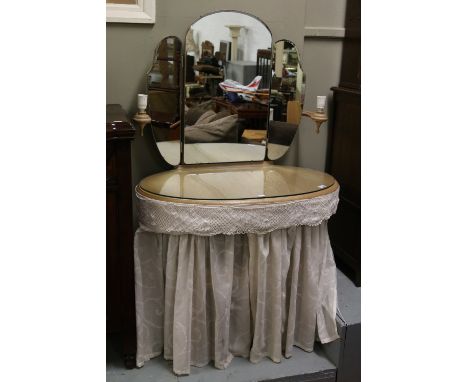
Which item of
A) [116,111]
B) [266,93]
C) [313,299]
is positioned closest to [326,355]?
[313,299]

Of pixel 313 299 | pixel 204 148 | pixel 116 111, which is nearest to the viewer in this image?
pixel 116 111

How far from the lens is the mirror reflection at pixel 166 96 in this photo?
191 centimetres

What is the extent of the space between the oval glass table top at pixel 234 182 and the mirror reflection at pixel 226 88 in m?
0.08

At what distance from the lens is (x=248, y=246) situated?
5.80 feet

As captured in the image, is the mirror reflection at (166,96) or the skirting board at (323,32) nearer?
the mirror reflection at (166,96)

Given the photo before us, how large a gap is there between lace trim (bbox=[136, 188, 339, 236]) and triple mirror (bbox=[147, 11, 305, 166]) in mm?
396

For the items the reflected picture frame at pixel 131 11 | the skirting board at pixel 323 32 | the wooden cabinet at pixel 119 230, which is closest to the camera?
the wooden cabinet at pixel 119 230


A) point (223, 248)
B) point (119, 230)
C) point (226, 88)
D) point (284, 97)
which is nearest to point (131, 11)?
point (226, 88)

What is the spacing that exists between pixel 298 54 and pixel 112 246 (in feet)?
3.56

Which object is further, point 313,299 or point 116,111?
point 313,299

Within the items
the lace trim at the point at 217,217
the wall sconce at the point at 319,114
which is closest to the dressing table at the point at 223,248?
the lace trim at the point at 217,217

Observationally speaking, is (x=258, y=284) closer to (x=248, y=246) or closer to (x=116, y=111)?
(x=248, y=246)

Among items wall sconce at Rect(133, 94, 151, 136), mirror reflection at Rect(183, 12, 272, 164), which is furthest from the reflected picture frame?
wall sconce at Rect(133, 94, 151, 136)

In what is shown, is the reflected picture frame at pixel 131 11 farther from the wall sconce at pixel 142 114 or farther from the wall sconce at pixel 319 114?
the wall sconce at pixel 319 114
